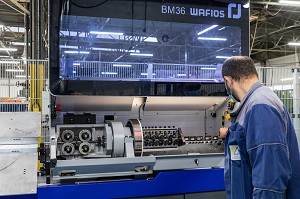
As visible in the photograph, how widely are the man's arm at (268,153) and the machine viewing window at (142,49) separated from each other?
1.25 m

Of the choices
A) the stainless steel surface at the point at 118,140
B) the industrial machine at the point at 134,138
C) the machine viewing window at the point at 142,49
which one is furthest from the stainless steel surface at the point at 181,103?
the stainless steel surface at the point at 118,140

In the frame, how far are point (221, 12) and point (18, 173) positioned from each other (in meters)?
2.15

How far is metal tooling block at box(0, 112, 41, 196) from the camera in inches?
84.8

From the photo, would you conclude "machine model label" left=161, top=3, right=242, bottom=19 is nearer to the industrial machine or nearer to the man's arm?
the industrial machine

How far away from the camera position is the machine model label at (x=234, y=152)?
163 cm

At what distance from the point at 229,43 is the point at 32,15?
411 centimetres

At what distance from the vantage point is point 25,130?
2.43 metres

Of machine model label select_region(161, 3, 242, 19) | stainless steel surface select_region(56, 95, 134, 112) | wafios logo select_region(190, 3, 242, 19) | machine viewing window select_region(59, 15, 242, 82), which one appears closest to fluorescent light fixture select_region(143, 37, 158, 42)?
machine viewing window select_region(59, 15, 242, 82)

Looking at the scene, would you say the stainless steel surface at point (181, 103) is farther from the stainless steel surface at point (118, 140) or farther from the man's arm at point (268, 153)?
the man's arm at point (268, 153)

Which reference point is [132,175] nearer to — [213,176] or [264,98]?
[213,176]

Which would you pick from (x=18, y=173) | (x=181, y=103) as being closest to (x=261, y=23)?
(x=181, y=103)

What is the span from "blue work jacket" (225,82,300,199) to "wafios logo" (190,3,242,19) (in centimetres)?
131

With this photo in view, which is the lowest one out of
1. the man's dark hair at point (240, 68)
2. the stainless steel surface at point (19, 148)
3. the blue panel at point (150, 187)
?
the blue panel at point (150, 187)

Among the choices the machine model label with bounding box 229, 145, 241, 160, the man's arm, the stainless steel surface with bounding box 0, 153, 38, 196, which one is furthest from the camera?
the stainless steel surface with bounding box 0, 153, 38, 196
